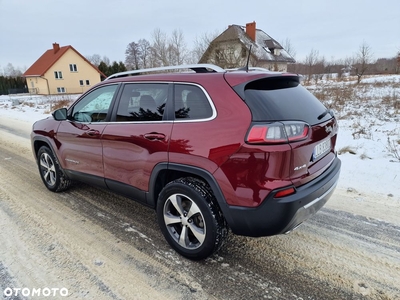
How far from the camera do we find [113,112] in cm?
316

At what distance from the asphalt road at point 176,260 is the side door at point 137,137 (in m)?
0.58

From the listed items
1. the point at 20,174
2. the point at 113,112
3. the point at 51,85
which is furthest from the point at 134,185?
the point at 51,85

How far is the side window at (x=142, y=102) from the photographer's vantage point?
274 centimetres

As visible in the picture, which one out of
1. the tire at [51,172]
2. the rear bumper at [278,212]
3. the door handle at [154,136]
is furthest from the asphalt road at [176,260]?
the door handle at [154,136]

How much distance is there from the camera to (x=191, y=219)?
2574mm

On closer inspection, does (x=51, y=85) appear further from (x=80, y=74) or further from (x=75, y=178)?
(x=75, y=178)

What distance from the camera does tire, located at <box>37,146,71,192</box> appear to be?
13.4 feet

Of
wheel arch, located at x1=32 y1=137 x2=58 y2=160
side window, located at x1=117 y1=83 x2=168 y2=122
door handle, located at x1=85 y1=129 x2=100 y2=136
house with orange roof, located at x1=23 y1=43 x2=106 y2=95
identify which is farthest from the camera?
house with orange roof, located at x1=23 y1=43 x2=106 y2=95

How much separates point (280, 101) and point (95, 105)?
234cm

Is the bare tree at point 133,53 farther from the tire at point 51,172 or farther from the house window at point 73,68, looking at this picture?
the tire at point 51,172

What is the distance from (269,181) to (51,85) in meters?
47.4

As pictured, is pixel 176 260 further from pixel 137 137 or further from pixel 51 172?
pixel 51 172

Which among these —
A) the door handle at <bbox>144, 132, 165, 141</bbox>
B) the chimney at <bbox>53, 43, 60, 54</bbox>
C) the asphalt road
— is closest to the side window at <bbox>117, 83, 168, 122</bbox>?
the door handle at <bbox>144, 132, 165, 141</bbox>

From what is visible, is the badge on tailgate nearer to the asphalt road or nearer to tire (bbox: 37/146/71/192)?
the asphalt road
